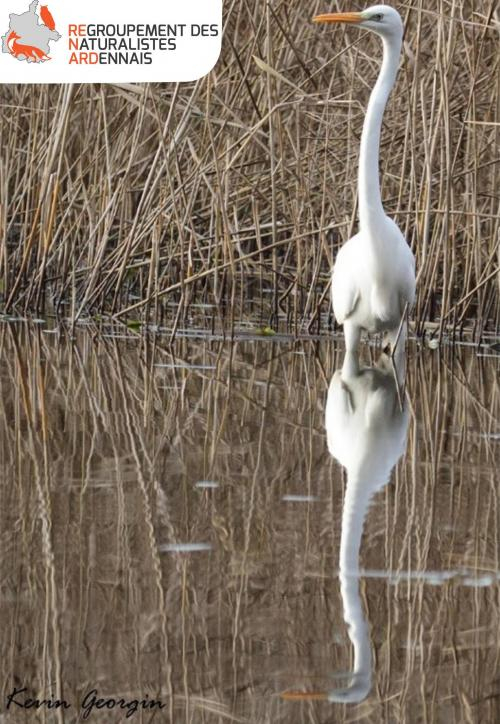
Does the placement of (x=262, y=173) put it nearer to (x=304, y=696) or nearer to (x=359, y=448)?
(x=359, y=448)

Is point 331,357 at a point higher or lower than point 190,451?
higher

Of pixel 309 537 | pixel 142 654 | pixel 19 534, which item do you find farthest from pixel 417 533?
pixel 142 654

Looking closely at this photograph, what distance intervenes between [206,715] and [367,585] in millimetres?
719

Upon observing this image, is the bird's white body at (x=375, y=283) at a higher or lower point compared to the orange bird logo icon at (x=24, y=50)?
lower

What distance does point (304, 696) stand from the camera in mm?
2131

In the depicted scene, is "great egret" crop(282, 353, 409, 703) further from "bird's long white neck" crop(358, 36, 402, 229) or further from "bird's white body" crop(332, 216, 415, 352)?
"bird's long white neck" crop(358, 36, 402, 229)

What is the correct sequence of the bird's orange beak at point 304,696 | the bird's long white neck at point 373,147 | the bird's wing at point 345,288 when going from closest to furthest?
the bird's orange beak at point 304,696
the bird's long white neck at point 373,147
the bird's wing at point 345,288

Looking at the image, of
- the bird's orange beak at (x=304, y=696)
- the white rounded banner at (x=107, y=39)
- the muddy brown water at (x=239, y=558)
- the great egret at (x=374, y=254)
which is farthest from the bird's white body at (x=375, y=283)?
the bird's orange beak at (x=304, y=696)

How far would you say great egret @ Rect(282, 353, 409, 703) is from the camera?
2289 mm

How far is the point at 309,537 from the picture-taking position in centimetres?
315

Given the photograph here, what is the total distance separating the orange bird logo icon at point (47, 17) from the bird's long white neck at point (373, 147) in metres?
2.33

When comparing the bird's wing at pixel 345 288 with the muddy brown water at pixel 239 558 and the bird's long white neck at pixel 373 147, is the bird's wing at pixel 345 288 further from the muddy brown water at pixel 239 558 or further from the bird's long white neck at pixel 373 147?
the muddy brown water at pixel 239 558

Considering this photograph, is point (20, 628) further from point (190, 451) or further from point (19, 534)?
point (190, 451)

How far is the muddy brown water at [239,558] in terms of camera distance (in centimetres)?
217
